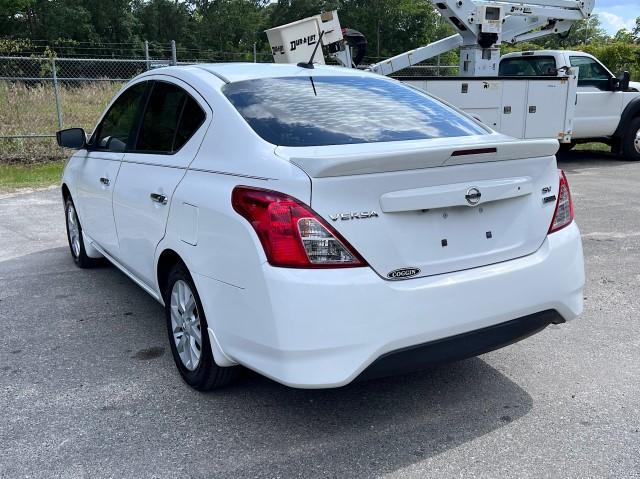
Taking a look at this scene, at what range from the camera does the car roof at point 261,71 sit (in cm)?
365

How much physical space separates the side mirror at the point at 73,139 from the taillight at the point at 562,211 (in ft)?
12.0

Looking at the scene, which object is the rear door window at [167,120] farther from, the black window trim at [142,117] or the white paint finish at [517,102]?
the white paint finish at [517,102]

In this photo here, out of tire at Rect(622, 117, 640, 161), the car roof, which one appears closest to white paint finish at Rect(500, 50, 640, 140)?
tire at Rect(622, 117, 640, 161)

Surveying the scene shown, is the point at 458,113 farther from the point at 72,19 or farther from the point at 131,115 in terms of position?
the point at 72,19

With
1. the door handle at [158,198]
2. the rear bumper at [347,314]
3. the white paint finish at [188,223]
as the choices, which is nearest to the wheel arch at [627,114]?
the rear bumper at [347,314]

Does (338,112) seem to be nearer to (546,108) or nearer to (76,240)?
(76,240)

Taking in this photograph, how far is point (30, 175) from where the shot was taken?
458 inches

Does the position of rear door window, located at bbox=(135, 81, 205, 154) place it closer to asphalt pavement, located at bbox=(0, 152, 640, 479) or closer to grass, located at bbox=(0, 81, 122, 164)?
asphalt pavement, located at bbox=(0, 152, 640, 479)

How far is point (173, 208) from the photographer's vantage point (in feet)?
10.9

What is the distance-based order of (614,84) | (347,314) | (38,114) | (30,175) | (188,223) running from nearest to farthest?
(347,314), (188,223), (30,175), (614,84), (38,114)

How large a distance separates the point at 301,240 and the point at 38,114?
501 inches

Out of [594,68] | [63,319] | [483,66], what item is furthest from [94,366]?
[594,68]

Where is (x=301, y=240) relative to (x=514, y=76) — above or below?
below

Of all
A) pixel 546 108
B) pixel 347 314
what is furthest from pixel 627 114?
pixel 347 314
